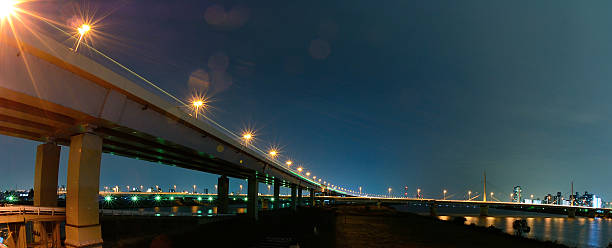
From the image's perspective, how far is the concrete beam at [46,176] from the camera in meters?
22.2

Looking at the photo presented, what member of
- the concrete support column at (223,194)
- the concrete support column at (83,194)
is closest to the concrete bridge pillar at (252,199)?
the concrete support column at (223,194)

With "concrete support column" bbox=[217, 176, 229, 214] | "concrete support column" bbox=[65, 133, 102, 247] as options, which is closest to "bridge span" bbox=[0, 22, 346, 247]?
"concrete support column" bbox=[65, 133, 102, 247]

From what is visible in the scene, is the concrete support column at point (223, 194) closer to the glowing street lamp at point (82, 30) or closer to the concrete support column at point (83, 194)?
the concrete support column at point (83, 194)

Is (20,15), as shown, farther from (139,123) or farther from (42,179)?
(42,179)

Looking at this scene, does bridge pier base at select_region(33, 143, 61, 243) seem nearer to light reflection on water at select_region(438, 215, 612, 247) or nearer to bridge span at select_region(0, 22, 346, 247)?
bridge span at select_region(0, 22, 346, 247)

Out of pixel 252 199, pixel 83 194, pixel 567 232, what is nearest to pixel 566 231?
pixel 567 232

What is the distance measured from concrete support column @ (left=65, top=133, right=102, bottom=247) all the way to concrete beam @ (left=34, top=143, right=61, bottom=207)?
517cm

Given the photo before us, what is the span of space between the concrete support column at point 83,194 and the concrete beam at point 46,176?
5.17 metres

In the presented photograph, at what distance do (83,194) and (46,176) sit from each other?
660 centimetres

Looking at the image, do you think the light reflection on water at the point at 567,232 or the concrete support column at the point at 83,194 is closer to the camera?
the concrete support column at the point at 83,194

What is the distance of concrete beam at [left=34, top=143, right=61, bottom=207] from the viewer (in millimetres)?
22214

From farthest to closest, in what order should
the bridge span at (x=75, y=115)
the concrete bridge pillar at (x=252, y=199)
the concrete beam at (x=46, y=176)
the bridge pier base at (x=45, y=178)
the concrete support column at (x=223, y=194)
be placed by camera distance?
1. the concrete support column at (x=223, y=194)
2. the concrete bridge pillar at (x=252, y=199)
3. the concrete beam at (x=46, y=176)
4. the bridge pier base at (x=45, y=178)
5. the bridge span at (x=75, y=115)

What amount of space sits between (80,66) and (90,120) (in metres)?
3.74

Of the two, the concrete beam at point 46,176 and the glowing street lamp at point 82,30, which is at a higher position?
the glowing street lamp at point 82,30
